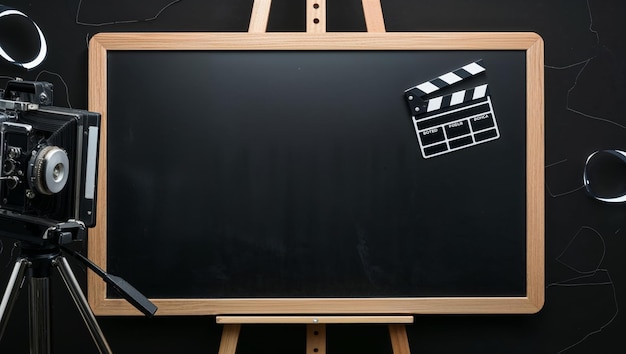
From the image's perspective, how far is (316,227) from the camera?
162 cm

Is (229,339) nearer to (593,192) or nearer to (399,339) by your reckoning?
(399,339)

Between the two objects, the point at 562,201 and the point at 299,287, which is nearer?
the point at 299,287

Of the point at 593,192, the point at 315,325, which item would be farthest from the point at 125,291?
the point at 593,192

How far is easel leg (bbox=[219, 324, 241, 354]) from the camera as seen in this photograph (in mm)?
1582

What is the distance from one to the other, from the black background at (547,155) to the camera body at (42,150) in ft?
1.56

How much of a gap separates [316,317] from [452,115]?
0.70 metres

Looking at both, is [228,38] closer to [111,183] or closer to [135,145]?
[135,145]

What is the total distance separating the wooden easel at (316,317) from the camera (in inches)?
61.3

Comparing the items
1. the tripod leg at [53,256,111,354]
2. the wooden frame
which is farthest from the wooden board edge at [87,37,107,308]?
the tripod leg at [53,256,111,354]

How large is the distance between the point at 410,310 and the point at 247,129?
0.70m

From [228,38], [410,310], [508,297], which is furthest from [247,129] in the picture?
A: [508,297]

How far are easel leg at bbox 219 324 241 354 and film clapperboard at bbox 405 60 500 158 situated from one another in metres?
0.74

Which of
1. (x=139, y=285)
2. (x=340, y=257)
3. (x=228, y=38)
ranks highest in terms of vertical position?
(x=228, y=38)

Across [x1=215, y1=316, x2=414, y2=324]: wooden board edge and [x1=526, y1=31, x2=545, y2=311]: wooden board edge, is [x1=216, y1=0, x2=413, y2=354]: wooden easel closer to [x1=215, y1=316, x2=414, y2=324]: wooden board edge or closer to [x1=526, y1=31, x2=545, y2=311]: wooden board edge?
[x1=215, y1=316, x2=414, y2=324]: wooden board edge
